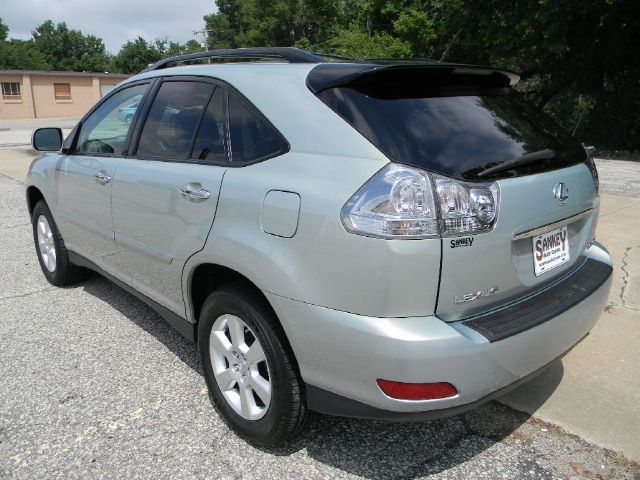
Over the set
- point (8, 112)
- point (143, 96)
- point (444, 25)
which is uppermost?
point (444, 25)

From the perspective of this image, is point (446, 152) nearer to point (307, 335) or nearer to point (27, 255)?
point (307, 335)

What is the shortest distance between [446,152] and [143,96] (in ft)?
6.82

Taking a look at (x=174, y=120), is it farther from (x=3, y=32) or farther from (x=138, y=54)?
(x=3, y=32)

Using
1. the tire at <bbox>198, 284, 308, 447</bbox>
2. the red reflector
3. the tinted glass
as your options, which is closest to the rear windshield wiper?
the tinted glass

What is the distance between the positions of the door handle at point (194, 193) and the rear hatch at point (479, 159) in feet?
2.30

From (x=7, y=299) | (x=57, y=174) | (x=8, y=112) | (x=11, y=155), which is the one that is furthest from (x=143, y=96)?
(x=8, y=112)

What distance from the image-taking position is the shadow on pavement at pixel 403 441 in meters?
2.39

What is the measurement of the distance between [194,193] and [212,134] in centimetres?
32

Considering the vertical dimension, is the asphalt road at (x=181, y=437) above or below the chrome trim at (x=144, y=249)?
below

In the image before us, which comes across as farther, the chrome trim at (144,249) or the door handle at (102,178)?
the door handle at (102,178)

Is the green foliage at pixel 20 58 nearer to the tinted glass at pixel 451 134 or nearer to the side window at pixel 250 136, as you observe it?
the side window at pixel 250 136

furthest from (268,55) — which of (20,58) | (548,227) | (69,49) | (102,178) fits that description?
(69,49)

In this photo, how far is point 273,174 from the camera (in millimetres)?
2229

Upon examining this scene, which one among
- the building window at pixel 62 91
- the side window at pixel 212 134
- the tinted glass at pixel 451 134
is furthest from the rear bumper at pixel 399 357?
the building window at pixel 62 91
